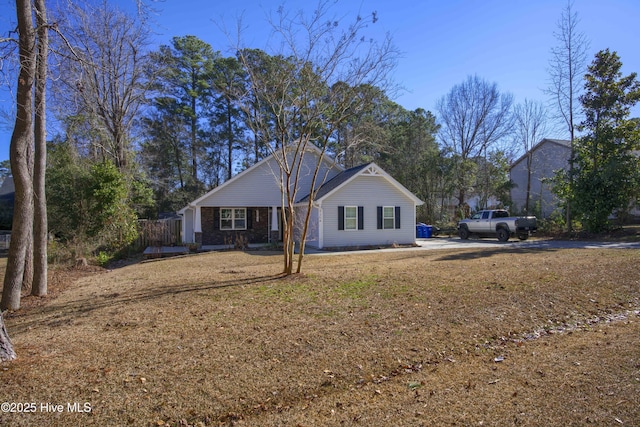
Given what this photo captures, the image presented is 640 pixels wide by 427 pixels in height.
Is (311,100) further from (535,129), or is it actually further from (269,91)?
(535,129)

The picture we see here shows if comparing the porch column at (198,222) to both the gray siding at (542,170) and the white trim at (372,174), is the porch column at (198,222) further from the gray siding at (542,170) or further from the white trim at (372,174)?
the gray siding at (542,170)

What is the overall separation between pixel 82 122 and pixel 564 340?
2254 centimetres

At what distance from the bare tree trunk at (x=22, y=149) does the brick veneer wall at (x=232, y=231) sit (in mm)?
13816

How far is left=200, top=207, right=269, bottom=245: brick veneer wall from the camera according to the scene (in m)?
21.1

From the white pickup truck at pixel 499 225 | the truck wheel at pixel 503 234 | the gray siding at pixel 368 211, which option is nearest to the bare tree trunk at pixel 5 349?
the gray siding at pixel 368 211

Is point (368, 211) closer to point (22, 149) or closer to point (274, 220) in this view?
point (274, 220)

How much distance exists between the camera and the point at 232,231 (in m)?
21.6

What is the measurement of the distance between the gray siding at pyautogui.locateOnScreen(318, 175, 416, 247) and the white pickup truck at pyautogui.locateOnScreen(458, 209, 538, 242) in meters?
4.77

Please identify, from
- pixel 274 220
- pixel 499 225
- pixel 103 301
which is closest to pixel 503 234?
pixel 499 225

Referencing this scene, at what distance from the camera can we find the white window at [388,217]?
787 inches

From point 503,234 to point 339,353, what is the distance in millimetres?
18919

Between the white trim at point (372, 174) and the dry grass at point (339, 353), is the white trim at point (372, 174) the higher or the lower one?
the higher one

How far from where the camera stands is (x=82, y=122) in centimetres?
1991

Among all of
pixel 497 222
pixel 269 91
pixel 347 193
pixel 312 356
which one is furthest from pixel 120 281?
pixel 497 222
